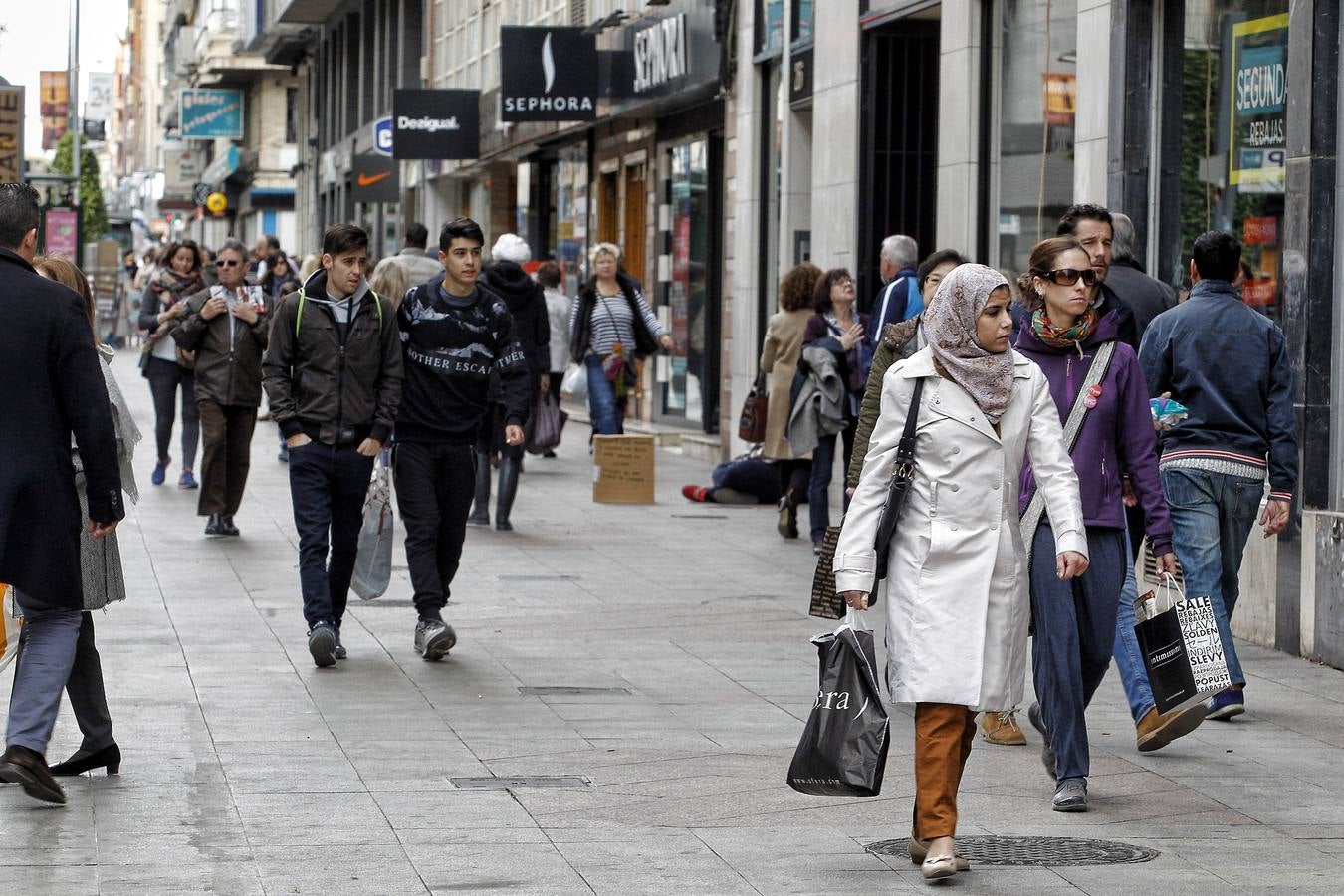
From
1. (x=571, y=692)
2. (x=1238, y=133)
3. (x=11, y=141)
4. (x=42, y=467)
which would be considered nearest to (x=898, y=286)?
(x=1238, y=133)

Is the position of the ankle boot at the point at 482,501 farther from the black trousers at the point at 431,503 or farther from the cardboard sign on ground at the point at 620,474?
the black trousers at the point at 431,503

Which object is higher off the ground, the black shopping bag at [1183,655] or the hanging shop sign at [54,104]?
the hanging shop sign at [54,104]

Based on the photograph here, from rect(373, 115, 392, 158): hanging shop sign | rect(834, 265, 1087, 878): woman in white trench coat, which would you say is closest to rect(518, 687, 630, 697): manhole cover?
rect(834, 265, 1087, 878): woman in white trench coat

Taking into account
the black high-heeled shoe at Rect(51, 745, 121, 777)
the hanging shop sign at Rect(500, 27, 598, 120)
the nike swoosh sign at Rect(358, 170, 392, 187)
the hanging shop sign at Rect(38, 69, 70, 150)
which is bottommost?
the black high-heeled shoe at Rect(51, 745, 121, 777)

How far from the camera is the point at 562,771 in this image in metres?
7.67

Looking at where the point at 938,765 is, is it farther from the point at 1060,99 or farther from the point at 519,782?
the point at 1060,99

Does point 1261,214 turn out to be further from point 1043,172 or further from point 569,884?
point 569,884

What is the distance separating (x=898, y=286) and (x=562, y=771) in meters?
5.19

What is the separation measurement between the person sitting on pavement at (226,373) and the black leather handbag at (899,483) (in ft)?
29.1

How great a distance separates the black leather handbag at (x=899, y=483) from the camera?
6.37 metres

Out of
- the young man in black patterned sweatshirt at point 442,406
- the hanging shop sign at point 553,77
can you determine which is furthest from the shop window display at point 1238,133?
the hanging shop sign at point 553,77

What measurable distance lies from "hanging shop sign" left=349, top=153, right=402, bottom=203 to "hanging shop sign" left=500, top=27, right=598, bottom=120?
A: 453cm

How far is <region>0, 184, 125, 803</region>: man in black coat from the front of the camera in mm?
6758

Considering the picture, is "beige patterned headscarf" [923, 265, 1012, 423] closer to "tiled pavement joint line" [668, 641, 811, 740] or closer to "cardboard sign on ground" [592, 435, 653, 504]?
"tiled pavement joint line" [668, 641, 811, 740]
